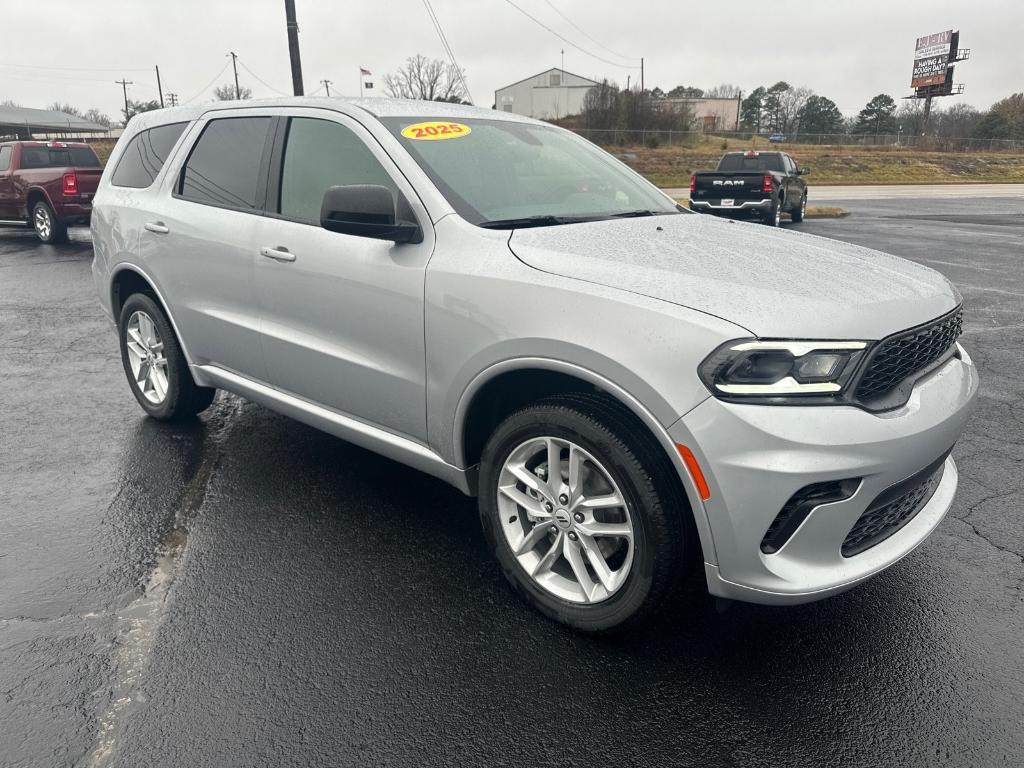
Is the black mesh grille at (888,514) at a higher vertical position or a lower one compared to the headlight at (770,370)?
lower

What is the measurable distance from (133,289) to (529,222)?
9.83ft

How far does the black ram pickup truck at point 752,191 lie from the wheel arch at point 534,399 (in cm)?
1430

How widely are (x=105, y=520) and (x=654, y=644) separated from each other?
2.61 metres

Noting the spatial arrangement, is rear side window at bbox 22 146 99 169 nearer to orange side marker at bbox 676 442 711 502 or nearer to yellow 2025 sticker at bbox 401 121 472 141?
yellow 2025 sticker at bbox 401 121 472 141

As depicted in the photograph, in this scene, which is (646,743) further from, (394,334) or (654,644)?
(394,334)

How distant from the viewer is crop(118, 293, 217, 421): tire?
4570mm

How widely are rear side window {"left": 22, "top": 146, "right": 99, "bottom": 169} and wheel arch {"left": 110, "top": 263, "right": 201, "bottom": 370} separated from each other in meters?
12.0

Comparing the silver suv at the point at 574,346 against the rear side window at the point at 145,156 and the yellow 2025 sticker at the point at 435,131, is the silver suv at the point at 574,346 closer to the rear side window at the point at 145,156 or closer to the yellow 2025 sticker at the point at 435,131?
the yellow 2025 sticker at the point at 435,131

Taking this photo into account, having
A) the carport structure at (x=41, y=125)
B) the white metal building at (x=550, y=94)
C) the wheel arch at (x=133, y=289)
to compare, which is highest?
the white metal building at (x=550, y=94)

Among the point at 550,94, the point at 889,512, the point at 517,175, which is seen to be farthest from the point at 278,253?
the point at 550,94

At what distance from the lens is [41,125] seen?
231 feet

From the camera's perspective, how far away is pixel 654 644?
8.90 feet

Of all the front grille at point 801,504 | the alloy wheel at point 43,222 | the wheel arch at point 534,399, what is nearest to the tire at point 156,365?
the wheel arch at point 534,399

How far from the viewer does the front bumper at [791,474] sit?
2.21 metres
